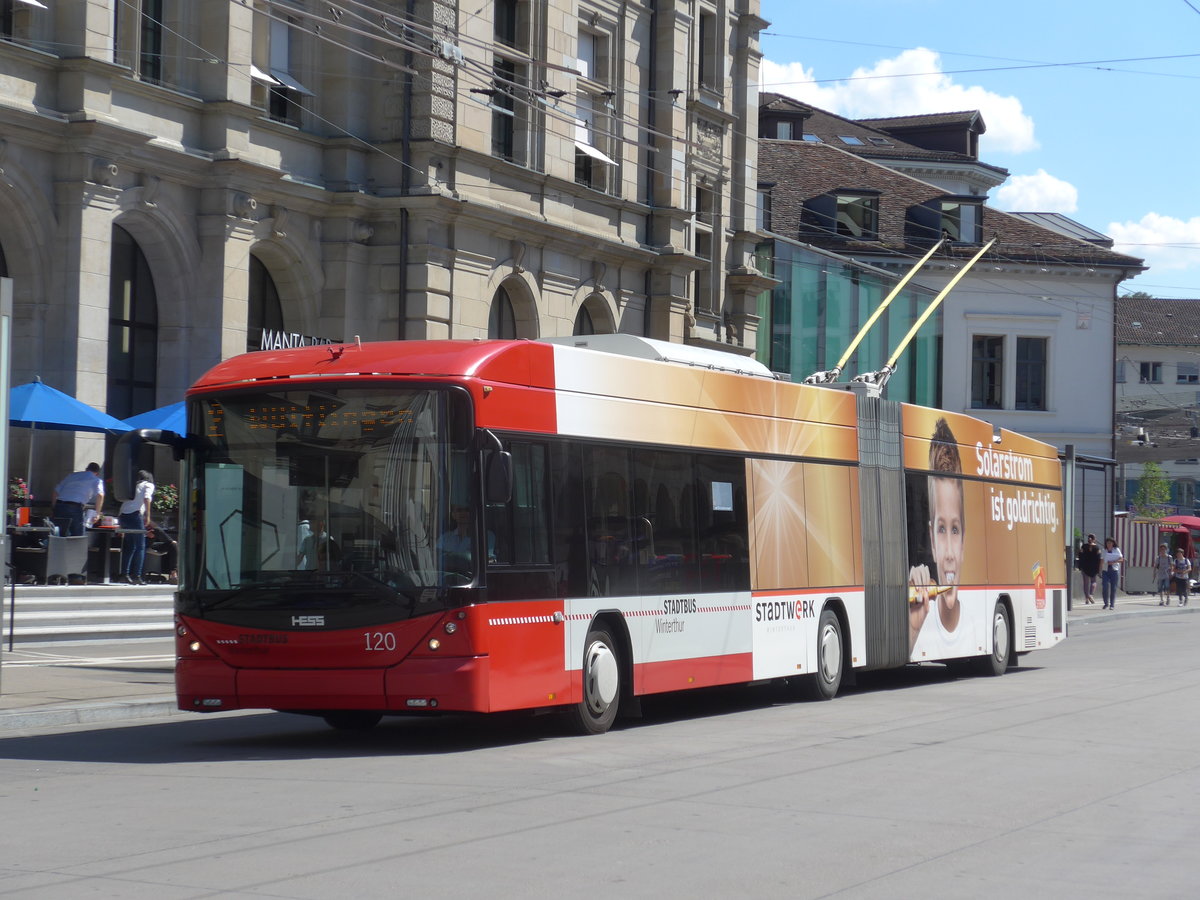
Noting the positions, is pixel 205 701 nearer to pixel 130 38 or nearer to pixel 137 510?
pixel 137 510

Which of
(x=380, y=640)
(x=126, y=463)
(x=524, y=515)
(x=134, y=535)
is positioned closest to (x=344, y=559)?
(x=380, y=640)

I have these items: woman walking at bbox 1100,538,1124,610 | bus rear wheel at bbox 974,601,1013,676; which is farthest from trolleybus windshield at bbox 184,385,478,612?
woman walking at bbox 1100,538,1124,610

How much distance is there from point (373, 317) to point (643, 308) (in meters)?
8.82

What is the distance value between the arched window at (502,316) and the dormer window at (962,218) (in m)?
30.1

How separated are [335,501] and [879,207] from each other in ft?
165

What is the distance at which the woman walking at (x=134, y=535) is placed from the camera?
23.0m

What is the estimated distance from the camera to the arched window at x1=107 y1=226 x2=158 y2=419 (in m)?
26.2

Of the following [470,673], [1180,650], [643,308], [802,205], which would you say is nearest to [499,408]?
[470,673]

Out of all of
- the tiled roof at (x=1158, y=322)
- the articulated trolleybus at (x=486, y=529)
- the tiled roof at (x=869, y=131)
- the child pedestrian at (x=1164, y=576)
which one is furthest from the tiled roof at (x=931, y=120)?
the articulated trolleybus at (x=486, y=529)

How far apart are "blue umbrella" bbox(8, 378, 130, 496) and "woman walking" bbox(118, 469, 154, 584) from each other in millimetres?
1081

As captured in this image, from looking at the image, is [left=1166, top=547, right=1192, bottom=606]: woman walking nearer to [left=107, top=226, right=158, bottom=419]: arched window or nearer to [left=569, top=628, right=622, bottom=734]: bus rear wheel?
[left=107, top=226, right=158, bottom=419]: arched window

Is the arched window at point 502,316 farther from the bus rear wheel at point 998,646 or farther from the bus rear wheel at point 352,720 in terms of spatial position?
the bus rear wheel at point 352,720

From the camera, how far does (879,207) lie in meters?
60.2

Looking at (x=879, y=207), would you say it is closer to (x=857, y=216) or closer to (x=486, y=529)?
(x=857, y=216)
